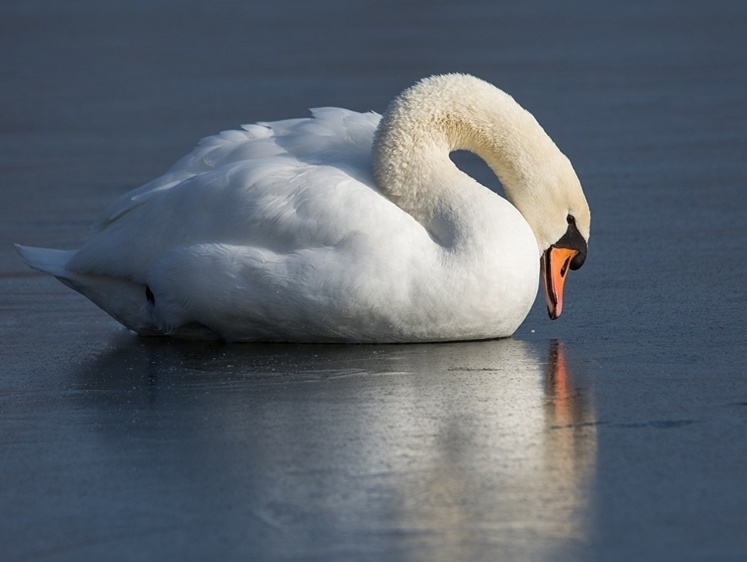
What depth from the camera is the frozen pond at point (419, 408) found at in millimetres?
4672

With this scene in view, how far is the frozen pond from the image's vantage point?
184 inches

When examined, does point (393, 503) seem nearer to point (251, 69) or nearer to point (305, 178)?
point (305, 178)

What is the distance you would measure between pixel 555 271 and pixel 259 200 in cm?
145

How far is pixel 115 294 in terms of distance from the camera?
780 cm

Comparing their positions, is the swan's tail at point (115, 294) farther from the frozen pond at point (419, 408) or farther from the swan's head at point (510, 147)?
the swan's head at point (510, 147)

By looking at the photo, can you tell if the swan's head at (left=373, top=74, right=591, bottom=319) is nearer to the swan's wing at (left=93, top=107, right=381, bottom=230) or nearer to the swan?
the swan

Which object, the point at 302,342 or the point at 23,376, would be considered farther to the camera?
the point at 302,342

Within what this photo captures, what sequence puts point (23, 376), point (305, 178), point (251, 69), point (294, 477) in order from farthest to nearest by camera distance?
point (251, 69)
point (305, 178)
point (23, 376)
point (294, 477)

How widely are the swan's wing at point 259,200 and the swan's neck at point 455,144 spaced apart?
0.16 meters

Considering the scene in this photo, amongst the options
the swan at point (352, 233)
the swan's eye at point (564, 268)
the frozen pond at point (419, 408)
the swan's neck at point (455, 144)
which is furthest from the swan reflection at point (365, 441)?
the swan's neck at point (455, 144)

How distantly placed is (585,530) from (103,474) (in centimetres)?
166

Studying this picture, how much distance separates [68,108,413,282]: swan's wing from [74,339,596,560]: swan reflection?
1.71ft

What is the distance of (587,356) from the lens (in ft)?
22.5

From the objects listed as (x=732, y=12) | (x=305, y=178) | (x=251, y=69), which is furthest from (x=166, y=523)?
(x=732, y=12)
